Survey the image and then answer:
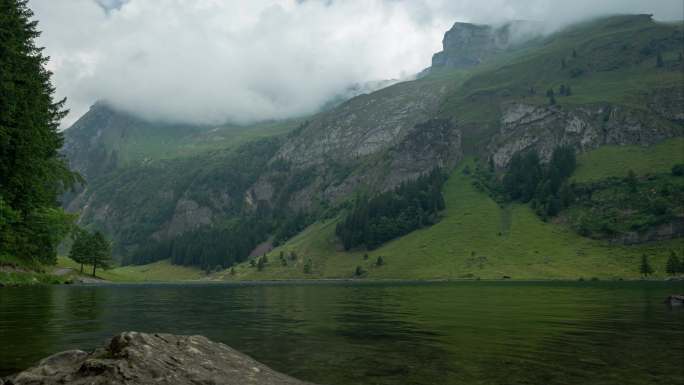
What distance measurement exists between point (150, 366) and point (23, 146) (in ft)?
115

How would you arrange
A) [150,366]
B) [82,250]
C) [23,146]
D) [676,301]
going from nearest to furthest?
[150,366] → [23,146] → [676,301] → [82,250]

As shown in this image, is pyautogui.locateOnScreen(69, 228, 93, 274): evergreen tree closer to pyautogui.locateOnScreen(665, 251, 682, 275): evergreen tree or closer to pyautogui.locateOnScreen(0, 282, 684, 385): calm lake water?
pyautogui.locateOnScreen(0, 282, 684, 385): calm lake water

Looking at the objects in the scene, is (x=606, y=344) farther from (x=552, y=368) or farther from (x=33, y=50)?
(x=33, y=50)

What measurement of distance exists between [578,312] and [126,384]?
1768 inches

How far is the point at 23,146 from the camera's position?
37.2 metres

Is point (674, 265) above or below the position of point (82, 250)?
below

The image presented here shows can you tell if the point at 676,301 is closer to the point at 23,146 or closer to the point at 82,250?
the point at 23,146

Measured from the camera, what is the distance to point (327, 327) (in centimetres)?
3169

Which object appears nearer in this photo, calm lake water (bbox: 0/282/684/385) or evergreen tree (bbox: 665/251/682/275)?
calm lake water (bbox: 0/282/684/385)

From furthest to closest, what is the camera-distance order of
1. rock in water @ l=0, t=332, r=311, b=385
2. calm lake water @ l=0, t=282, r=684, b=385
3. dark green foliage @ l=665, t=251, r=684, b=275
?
dark green foliage @ l=665, t=251, r=684, b=275, calm lake water @ l=0, t=282, r=684, b=385, rock in water @ l=0, t=332, r=311, b=385

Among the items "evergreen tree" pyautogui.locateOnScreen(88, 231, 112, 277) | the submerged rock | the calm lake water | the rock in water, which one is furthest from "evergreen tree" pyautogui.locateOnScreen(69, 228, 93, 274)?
the rock in water

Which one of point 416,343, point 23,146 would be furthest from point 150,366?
point 23,146

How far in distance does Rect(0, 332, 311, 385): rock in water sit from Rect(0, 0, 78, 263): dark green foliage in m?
26.4

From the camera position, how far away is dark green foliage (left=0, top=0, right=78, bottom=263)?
35531mm
